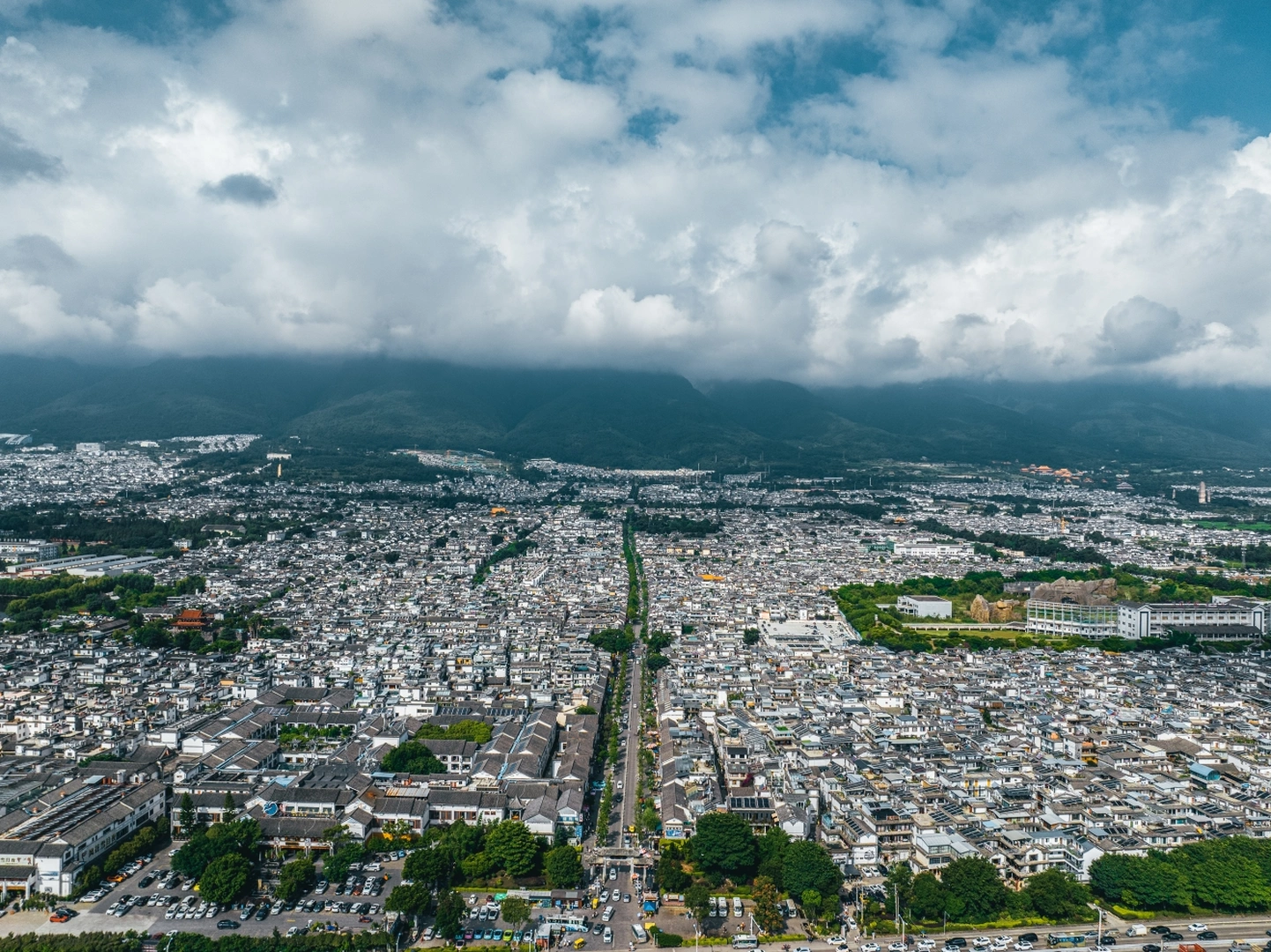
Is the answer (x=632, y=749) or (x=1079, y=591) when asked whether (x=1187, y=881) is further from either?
(x=1079, y=591)

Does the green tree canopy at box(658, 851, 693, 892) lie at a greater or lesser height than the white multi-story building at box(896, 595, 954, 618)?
lesser

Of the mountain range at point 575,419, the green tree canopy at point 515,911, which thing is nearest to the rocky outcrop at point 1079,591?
the green tree canopy at point 515,911

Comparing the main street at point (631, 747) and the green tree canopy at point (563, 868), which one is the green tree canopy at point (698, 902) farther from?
the main street at point (631, 747)

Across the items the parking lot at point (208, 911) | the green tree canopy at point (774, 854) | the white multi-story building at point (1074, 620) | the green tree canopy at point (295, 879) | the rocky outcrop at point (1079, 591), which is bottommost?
the parking lot at point (208, 911)

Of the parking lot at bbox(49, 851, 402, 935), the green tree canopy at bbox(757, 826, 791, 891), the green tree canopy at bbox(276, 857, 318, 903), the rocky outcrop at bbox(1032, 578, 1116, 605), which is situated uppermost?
the rocky outcrop at bbox(1032, 578, 1116, 605)

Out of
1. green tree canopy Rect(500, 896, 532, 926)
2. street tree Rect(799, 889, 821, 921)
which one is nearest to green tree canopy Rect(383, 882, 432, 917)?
green tree canopy Rect(500, 896, 532, 926)

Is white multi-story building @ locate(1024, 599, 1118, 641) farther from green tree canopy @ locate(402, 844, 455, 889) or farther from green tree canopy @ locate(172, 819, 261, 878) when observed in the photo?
green tree canopy @ locate(172, 819, 261, 878)

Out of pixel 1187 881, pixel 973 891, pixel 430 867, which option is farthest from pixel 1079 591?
pixel 430 867
